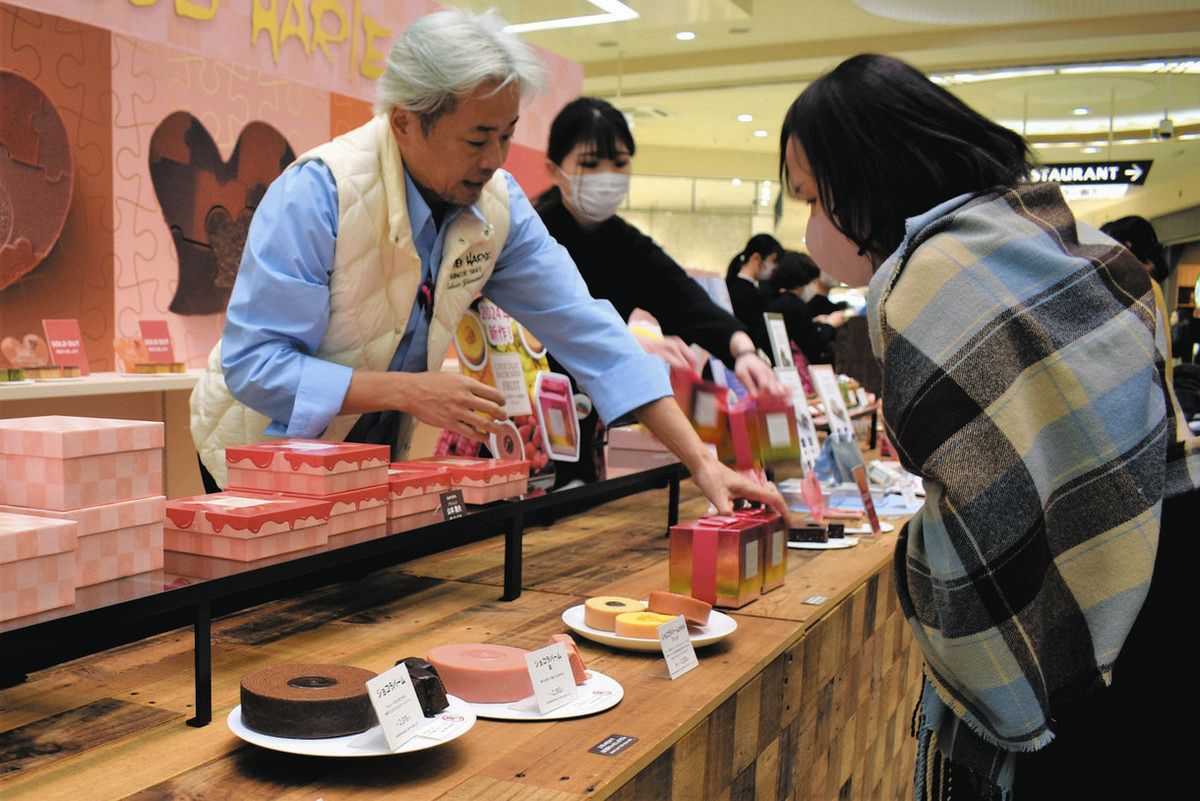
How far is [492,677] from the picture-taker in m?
1.25

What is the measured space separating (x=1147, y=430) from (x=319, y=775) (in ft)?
2.96

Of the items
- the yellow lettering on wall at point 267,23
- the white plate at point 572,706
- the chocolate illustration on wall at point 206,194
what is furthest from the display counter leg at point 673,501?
the yellow lettering on wall at point 267,23

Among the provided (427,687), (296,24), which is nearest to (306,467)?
(427,687)

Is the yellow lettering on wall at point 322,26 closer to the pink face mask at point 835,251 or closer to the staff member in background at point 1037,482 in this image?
the pink face mask at point 835,251

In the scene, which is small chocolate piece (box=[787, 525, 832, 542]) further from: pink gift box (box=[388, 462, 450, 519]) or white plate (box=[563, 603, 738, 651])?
pink gift box (box=[388, 462, 450, 519])

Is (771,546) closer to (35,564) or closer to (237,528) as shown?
(237,528)

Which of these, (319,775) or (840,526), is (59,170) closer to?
(840,526)

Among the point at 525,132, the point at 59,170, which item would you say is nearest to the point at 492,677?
the point at 59,170

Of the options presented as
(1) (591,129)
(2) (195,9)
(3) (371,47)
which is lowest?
(1) (591,129)

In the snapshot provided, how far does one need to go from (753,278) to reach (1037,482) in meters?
5.25

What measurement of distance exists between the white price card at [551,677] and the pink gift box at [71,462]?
48 cm

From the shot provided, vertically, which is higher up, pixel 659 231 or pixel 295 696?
pixel 659 231

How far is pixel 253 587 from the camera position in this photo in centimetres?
125

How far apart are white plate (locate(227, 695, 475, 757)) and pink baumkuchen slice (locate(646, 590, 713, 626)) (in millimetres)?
505
